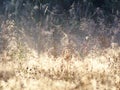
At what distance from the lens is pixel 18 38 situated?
6789 millimetres

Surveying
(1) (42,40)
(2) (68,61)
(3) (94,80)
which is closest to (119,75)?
(3) (94,80)

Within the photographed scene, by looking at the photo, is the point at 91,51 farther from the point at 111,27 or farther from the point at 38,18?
the point at 38,18

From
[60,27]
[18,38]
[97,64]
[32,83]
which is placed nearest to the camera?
[32,83]

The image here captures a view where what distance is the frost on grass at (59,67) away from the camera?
5203mm

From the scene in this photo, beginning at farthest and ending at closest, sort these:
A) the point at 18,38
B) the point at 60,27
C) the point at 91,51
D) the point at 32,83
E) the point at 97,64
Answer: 1. the point at 60,27
2. the point at 18,38
3. the point at 91,51
4. the point at 97,64
5. the point at 32,83

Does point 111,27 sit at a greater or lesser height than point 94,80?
greater

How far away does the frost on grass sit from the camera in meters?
5.20

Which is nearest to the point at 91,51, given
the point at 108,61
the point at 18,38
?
the point at 108,61

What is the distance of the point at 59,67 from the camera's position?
5676mm

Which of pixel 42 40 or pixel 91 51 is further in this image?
pixel 42 40

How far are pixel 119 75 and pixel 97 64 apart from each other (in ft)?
1.60

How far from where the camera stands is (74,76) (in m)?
5.48

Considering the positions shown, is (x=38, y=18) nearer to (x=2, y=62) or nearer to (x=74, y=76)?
(x=2, y=62)

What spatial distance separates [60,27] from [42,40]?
1.85 ft
